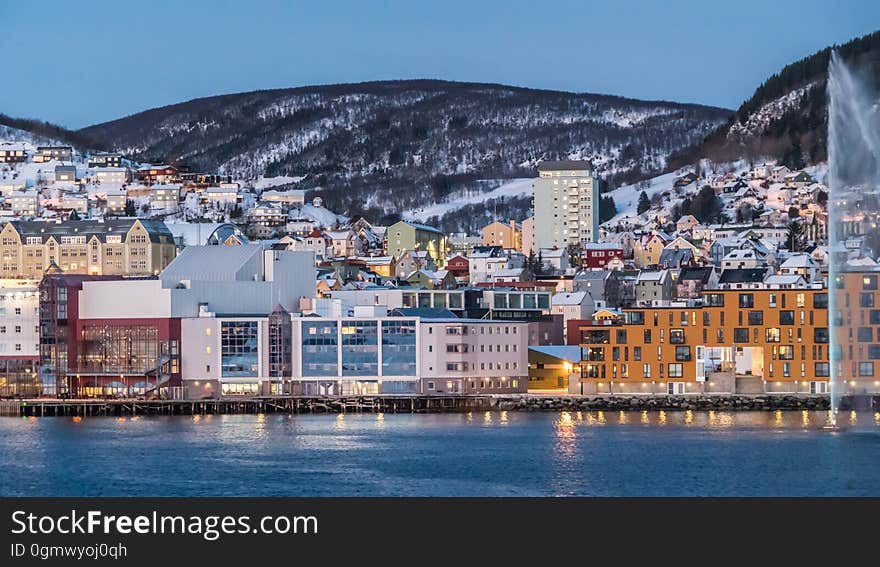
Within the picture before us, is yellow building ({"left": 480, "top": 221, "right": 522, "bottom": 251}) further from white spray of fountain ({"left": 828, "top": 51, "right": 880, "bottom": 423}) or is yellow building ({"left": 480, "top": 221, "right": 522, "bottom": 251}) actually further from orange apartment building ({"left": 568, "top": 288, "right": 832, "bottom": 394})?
white spray of fountain ({"left": 828, "top": 51, "right": 880, "bottom": 423})

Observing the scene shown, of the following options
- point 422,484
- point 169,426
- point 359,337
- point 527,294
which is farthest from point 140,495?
point 527,294

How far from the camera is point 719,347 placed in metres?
84.4

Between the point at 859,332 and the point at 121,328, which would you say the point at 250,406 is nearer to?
the point at 121,328

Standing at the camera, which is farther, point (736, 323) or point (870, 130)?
point (736, 323)

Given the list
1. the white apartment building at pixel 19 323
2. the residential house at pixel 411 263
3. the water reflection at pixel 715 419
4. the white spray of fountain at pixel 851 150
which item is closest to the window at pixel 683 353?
the water reflection at pixel 715 419

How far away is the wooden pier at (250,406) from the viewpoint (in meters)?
84.8

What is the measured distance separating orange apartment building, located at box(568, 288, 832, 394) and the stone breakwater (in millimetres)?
2044

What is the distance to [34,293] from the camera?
3637 inches

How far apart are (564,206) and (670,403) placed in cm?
9325

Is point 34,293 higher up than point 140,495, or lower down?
higher up

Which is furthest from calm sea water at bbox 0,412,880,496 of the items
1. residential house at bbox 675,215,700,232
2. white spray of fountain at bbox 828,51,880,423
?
residential house at bbox 675,215,700,232
